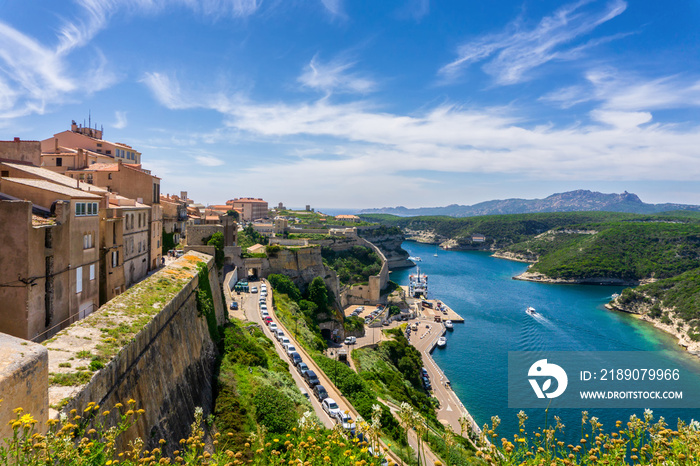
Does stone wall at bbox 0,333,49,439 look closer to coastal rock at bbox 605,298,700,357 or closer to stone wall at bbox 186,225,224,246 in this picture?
stone wall at bbox 186,225,224,246

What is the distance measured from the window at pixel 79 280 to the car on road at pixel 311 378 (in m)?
12.0

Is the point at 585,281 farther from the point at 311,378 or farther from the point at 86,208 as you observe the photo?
the point at 86,208

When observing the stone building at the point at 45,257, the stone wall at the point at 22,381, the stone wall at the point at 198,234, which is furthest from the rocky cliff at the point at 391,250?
the stone wall at the point at 22,381

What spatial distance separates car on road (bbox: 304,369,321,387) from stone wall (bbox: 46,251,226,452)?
5929mm

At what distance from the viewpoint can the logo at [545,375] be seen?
38.1 m

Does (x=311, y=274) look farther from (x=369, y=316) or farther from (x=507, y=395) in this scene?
(x=507, y=395)

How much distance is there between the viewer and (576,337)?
5225 cm

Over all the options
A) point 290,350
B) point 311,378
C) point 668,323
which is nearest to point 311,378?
point 311,378

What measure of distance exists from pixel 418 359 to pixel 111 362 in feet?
122

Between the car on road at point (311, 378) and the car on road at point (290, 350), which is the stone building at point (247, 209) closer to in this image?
the car on road at point (290, 350)

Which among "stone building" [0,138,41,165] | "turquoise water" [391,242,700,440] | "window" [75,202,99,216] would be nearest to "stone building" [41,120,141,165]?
"stone building" [0,138,41,165]

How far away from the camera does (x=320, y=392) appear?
19.9 metres

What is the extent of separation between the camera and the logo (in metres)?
38.1

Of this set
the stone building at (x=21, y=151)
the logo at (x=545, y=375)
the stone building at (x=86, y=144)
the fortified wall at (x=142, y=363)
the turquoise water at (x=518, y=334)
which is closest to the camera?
the fortified wall at (x=142, y=363)
